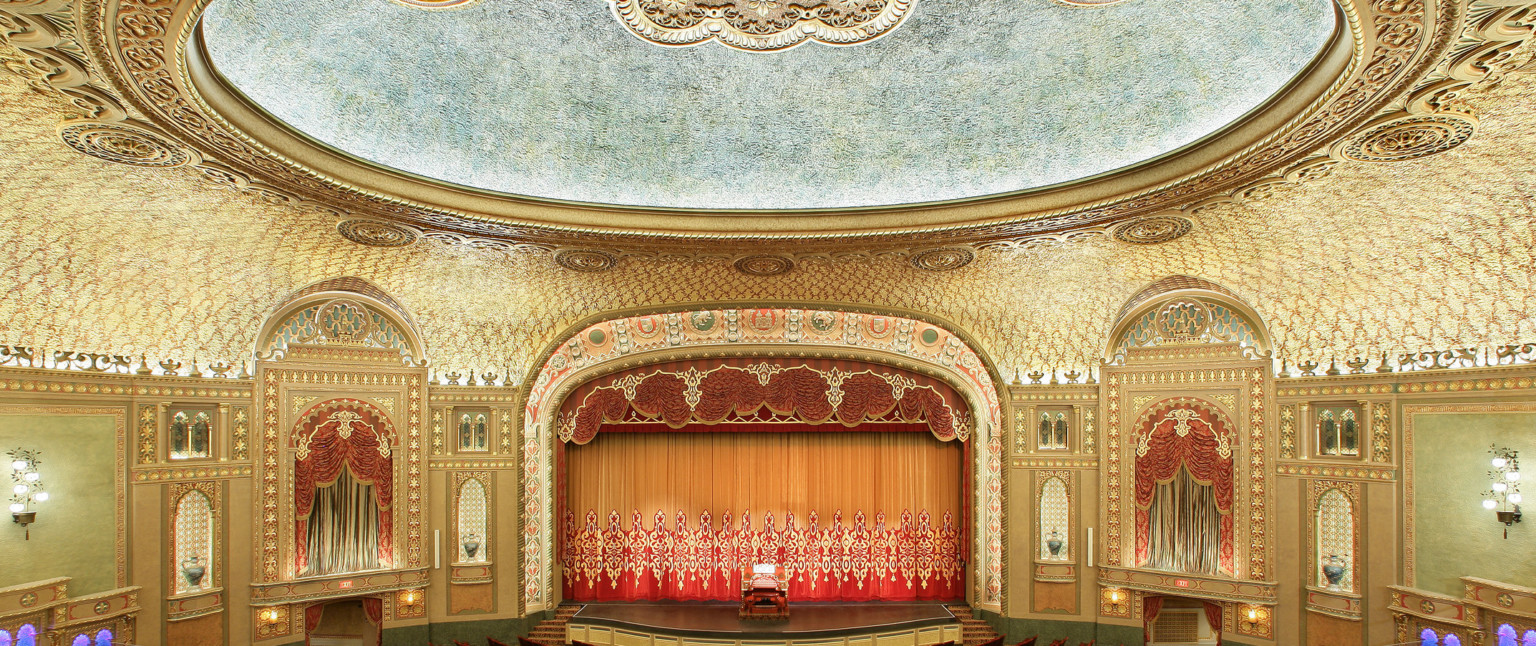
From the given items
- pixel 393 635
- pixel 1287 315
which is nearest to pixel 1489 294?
pixel 1287 315

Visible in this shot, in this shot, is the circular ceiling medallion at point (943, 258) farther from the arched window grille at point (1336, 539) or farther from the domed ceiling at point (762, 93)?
the arched window grille at point (1336, 539)

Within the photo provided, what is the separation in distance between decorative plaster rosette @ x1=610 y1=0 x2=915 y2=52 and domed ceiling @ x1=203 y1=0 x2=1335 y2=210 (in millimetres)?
251

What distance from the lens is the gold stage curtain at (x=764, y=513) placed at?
1730 centimetres

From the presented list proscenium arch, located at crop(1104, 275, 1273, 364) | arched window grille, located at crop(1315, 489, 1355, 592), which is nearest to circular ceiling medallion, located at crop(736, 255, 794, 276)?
proscenium arch, located at crop(1104, 275, 1273, 364)

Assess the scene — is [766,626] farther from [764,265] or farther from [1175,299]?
[1175,299]

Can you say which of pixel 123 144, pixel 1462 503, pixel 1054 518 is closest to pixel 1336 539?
pixel 1462 503

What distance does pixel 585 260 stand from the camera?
1345cm

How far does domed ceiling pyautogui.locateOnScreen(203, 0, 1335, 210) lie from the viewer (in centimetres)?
911

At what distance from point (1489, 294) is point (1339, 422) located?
108 inches

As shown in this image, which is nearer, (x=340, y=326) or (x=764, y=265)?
(x=764, y=265)

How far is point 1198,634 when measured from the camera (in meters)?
15.1

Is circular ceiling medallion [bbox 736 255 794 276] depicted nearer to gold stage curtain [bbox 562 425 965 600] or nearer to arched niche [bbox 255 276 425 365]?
gold stage curtain [bbox 562 425 965 600]

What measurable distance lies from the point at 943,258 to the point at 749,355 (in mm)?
4783

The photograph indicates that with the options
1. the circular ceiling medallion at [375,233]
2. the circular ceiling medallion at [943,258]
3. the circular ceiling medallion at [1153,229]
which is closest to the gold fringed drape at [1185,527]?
the circular ceiling medallion at [1153,229]
